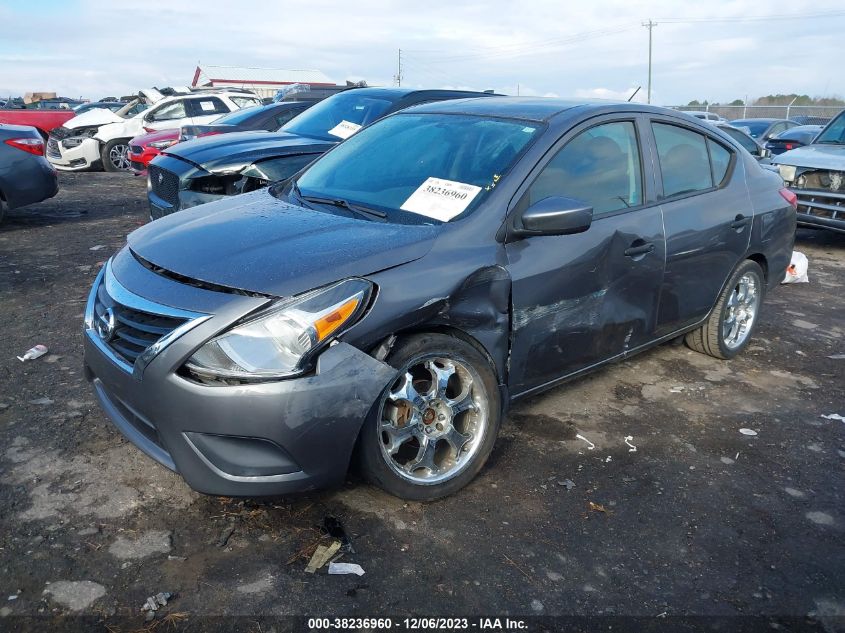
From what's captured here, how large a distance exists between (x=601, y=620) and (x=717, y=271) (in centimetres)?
278

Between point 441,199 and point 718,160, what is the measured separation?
228 cm

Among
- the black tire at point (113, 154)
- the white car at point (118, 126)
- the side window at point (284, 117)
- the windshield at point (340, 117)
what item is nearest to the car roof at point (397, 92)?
the windshield at point (340, 117)

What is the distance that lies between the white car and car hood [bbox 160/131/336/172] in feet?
28.8

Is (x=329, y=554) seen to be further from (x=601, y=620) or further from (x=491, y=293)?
(x=491, y=293)

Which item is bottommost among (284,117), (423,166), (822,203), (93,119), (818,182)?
(822,203)

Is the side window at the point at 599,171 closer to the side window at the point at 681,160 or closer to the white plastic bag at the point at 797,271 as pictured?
the side window at the point at 681,160

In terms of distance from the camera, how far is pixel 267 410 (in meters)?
2.58

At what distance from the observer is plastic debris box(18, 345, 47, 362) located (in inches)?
183

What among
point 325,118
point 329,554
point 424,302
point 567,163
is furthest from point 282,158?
point 329,554

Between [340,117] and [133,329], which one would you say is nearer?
[133,329]

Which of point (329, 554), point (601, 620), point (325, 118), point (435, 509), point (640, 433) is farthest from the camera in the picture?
point (325, 118)

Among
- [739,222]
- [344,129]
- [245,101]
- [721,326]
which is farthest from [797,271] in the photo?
[245,101]

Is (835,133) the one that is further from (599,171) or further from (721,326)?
(599,171)

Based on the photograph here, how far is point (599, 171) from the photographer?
3787mm
